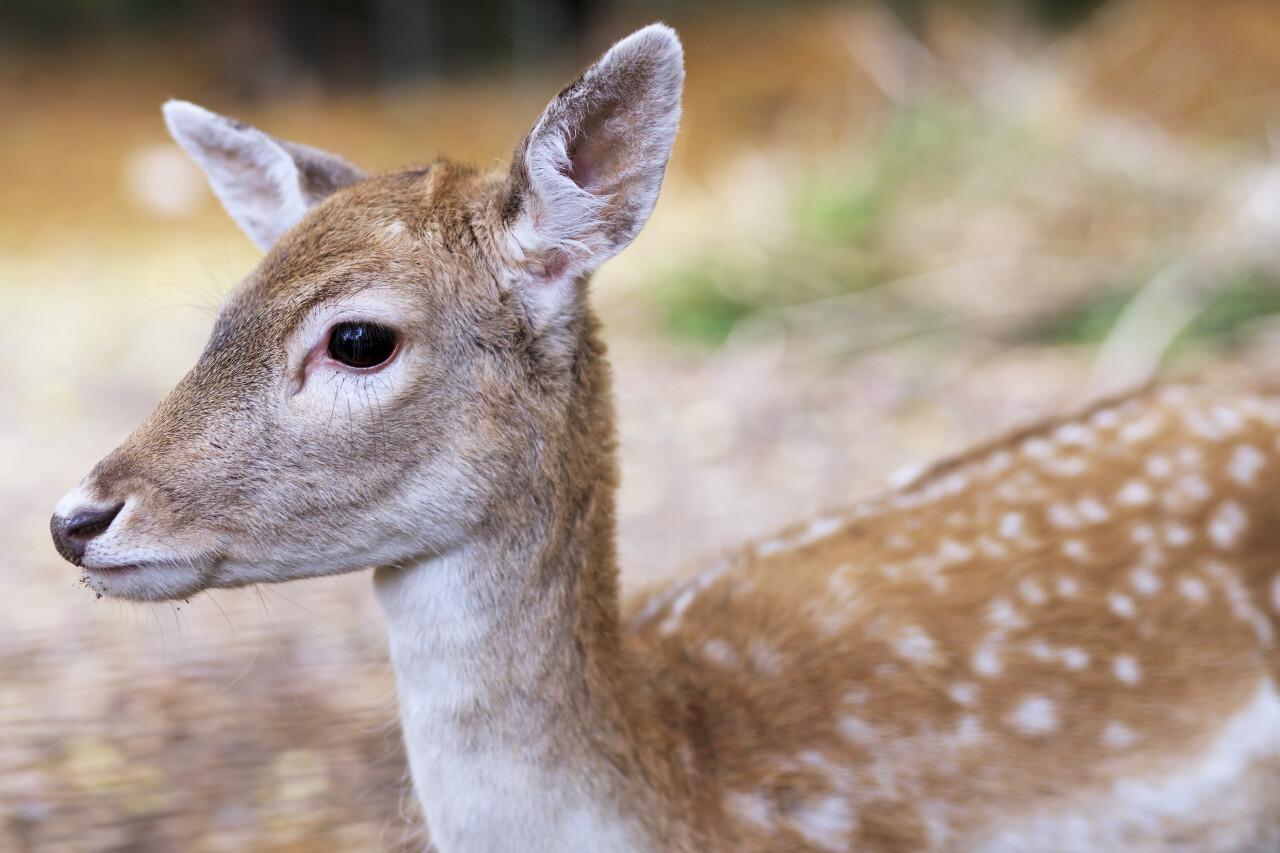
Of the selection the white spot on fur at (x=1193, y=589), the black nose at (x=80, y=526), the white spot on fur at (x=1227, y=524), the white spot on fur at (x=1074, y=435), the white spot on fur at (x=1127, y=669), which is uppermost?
the black nose at (x=80, y=526)

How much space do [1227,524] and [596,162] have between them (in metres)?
1.63

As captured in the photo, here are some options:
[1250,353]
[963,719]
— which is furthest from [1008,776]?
[1250,353]

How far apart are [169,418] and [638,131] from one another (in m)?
0.90

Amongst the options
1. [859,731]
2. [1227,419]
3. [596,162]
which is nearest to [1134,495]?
[1227,419]

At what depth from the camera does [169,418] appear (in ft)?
6.39

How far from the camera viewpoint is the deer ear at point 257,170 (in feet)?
7.82

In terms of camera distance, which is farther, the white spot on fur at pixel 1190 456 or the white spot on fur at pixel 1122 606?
the white spot on fur at pixel 1190 456

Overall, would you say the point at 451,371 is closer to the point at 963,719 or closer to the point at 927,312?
the point at 963,719

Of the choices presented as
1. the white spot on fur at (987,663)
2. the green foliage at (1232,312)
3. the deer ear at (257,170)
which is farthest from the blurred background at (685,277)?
the white spot on fur at (987,663)

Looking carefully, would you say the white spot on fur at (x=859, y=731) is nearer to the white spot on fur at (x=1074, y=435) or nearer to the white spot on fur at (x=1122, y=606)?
the white spot on fur at (x=1122, y=606)

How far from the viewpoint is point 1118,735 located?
95.4 inches

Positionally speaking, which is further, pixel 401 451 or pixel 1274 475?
pixel 1274 475

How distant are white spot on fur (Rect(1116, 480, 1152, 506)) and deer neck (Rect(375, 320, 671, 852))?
130 centimetres

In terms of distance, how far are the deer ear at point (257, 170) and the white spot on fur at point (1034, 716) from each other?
1.73m
